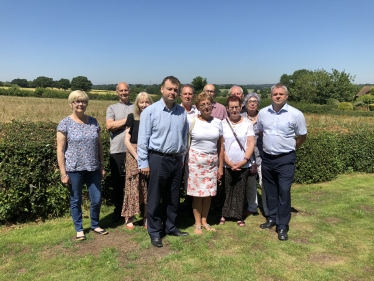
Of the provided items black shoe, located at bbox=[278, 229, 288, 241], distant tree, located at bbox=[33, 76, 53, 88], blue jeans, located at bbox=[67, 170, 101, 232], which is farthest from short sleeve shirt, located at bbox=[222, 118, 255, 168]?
distant tree, located at bbox=[33, 76, 53, 88]

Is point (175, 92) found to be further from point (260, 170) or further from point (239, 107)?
point (260, 170)

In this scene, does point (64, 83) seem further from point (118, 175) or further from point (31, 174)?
point (118, 175)

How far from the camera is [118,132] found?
4211mm

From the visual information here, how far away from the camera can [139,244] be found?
3740 mm

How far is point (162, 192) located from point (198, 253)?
0.86 meters

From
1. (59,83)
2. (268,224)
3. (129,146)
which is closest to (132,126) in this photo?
(129,146)

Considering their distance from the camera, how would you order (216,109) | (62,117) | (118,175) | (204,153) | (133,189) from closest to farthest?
1. (204,153)
2. (133,189)
3. (118,175)
4. (216,109)
5. (62,117)

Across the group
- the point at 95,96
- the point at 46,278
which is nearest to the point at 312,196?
the point at 46,278

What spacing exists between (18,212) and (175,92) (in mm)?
2957

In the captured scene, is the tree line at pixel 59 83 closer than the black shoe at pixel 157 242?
No

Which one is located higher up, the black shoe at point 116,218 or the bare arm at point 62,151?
the bare arm at point 62,151

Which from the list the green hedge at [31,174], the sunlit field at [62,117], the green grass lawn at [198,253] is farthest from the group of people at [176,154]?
the sunlit field at [62,117]

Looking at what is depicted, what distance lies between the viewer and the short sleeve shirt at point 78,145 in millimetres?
3510

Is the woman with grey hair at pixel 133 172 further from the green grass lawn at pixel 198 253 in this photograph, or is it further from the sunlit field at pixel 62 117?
the sunlit field at pixel 62 117
